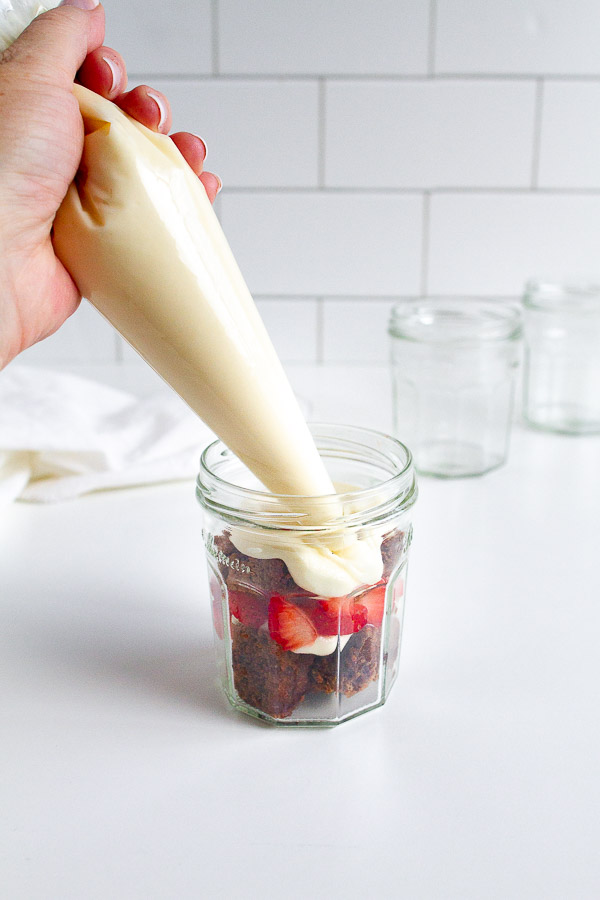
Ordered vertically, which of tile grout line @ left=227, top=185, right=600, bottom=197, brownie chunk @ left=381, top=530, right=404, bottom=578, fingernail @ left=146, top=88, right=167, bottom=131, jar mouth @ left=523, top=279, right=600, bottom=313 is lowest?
brownie chunk @ left=381, top=530, right=404, bottom=578

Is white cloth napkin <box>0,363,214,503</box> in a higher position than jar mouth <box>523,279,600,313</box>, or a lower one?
lower

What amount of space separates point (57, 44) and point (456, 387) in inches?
23.1

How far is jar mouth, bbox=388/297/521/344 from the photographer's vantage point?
913 mm

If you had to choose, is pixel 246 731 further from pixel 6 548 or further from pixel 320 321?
pixel 320 321

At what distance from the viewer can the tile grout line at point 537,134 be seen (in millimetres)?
1066

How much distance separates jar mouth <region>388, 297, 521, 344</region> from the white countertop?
26 cm

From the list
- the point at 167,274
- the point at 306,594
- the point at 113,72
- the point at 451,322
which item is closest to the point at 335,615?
the point at 306,594

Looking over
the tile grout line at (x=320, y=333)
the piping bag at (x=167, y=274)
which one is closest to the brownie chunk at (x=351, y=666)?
the piping bag at (x=167, y=274)

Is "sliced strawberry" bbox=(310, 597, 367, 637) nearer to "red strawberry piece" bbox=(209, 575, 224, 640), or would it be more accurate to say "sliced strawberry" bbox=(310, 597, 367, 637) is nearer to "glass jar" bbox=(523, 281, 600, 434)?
"red strawberry piece" bbox=(209, 575, 224, 640)

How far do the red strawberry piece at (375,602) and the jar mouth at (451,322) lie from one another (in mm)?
467

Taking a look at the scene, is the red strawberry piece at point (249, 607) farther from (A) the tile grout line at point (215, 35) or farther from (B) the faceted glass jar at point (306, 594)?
(A) the tile grout line at point (215, 35)

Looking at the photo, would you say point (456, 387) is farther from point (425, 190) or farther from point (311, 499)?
point (311, 499)

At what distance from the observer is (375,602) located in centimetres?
49

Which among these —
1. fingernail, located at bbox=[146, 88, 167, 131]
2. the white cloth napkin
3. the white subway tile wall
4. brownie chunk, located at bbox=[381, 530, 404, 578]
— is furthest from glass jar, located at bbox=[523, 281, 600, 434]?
fingernail, located at bbox=[146, 88, 167, 131]
